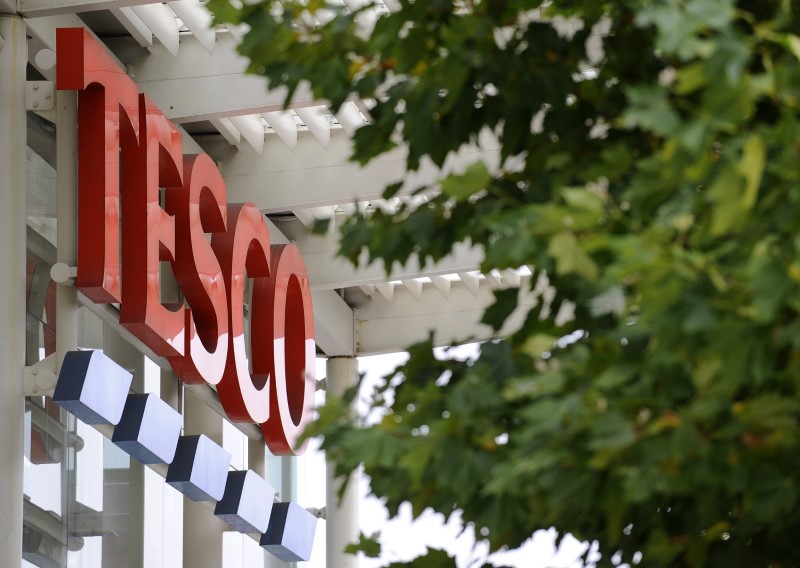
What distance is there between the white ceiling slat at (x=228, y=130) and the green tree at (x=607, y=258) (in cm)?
841

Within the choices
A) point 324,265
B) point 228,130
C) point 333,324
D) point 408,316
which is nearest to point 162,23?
point 228,130

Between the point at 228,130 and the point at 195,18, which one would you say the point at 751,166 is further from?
the point at 228,130

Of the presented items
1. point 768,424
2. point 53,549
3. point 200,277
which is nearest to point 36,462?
point 53,549

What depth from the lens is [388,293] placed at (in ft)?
51.8

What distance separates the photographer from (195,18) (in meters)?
9.71

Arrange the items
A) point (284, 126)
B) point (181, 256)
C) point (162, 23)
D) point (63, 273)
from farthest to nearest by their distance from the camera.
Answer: point (284, 126), point (162, 23), point (181, 256), point (63, 273)

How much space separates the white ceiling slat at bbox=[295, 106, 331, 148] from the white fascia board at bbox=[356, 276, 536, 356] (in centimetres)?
434

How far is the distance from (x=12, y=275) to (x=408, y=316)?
8.50 metres

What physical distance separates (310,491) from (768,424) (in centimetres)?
1484

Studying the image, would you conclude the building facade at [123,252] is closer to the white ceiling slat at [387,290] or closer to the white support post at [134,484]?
the white support post at [134,484]

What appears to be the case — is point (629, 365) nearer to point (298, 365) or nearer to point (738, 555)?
point (738, 555)

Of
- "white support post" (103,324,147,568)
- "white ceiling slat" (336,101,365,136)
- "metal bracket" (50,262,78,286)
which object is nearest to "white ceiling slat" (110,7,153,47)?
"white ceiling slat" (336,101,365,136)

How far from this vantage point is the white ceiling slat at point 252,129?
11.5 meters

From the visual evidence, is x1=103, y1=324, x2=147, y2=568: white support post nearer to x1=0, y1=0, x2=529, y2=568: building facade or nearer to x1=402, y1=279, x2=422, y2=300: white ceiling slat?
x1=0, y1=0, x2=529, y2=568: building facade
